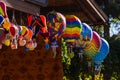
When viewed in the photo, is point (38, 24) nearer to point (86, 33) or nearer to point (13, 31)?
point (13, 31)

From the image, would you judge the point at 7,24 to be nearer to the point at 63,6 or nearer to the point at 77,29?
the point at 77,29

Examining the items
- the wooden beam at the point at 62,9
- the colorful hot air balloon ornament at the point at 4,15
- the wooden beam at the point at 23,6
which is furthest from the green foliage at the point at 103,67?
the colorful hot air balloon ornament at the point at 4,15

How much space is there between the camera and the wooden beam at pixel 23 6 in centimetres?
499

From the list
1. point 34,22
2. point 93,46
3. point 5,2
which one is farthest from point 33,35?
point 93,46

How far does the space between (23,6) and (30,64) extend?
9.12ft

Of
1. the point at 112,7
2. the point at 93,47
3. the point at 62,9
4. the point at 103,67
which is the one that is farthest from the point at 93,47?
the point at 112,7

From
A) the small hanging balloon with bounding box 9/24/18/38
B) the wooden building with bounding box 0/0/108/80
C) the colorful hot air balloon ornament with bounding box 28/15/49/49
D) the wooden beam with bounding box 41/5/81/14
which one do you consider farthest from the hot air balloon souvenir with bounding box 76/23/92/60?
the small hanging balloon with bounding box 9/24/18/38

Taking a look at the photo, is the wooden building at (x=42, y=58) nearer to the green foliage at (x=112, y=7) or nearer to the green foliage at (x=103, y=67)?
the green foliage at (x=103, y=67)

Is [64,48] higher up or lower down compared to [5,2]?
lower down

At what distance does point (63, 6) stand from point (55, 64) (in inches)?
48.0

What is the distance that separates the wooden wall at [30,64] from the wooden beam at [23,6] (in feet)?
6.87

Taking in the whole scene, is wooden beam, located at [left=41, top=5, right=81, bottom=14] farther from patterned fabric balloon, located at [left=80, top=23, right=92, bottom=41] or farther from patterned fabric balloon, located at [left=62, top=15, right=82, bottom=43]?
patterned fabric balloon, located at [left=62, top=15, right=82, bottom=43]

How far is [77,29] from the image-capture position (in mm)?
5785

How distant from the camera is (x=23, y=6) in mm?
5293
